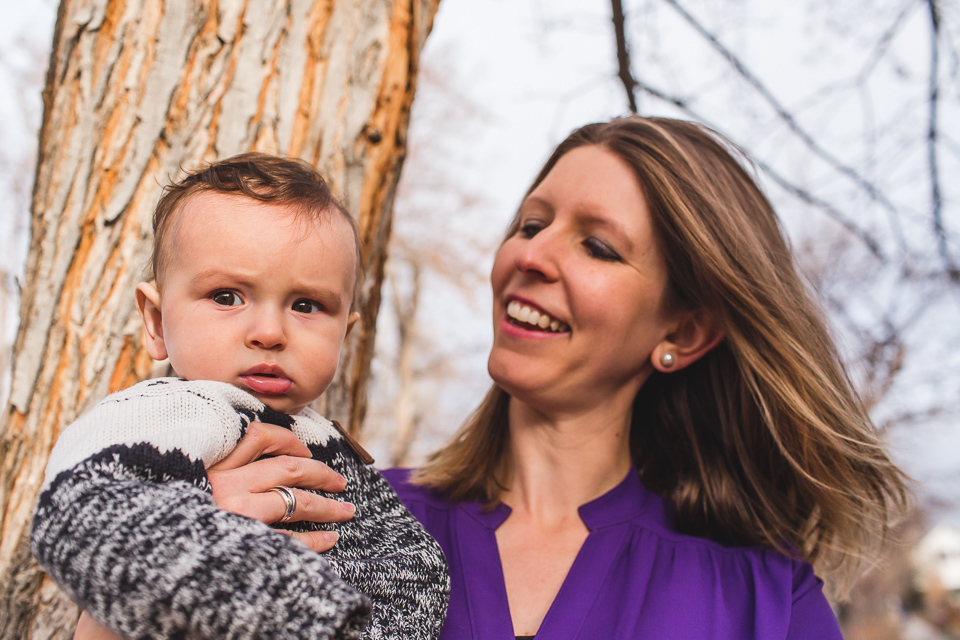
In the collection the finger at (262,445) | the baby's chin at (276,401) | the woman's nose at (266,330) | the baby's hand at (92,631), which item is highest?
the woman's nose at (266,330)

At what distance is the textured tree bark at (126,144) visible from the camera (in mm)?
1740

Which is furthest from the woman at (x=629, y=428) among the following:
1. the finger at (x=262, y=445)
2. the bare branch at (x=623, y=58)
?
the bare branch at (x=623, y=58)

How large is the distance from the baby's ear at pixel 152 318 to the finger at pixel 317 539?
518 millimetres

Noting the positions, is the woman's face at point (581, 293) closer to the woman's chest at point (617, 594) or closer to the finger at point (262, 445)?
the woman's chest at point (617, 594)

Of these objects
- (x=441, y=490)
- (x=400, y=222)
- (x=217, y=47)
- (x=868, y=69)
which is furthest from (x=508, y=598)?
(x=400, y=222)

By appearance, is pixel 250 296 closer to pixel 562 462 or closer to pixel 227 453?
pixel 227 453

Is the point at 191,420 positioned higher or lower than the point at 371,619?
higher

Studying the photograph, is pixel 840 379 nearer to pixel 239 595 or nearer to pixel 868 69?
pixel 239 595

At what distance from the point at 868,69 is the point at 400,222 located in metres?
14.0

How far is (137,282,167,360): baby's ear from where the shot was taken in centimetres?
143

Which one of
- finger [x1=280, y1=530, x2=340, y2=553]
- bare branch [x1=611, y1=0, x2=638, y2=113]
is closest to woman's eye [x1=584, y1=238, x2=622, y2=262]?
finger [x1=280, y1=530, x2=340, y2=553]

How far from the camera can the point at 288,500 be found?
1.24 metres

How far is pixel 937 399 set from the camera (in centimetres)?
1050

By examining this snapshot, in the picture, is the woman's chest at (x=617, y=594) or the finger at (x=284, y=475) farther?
the woman's chest at (x=617, y=594)
